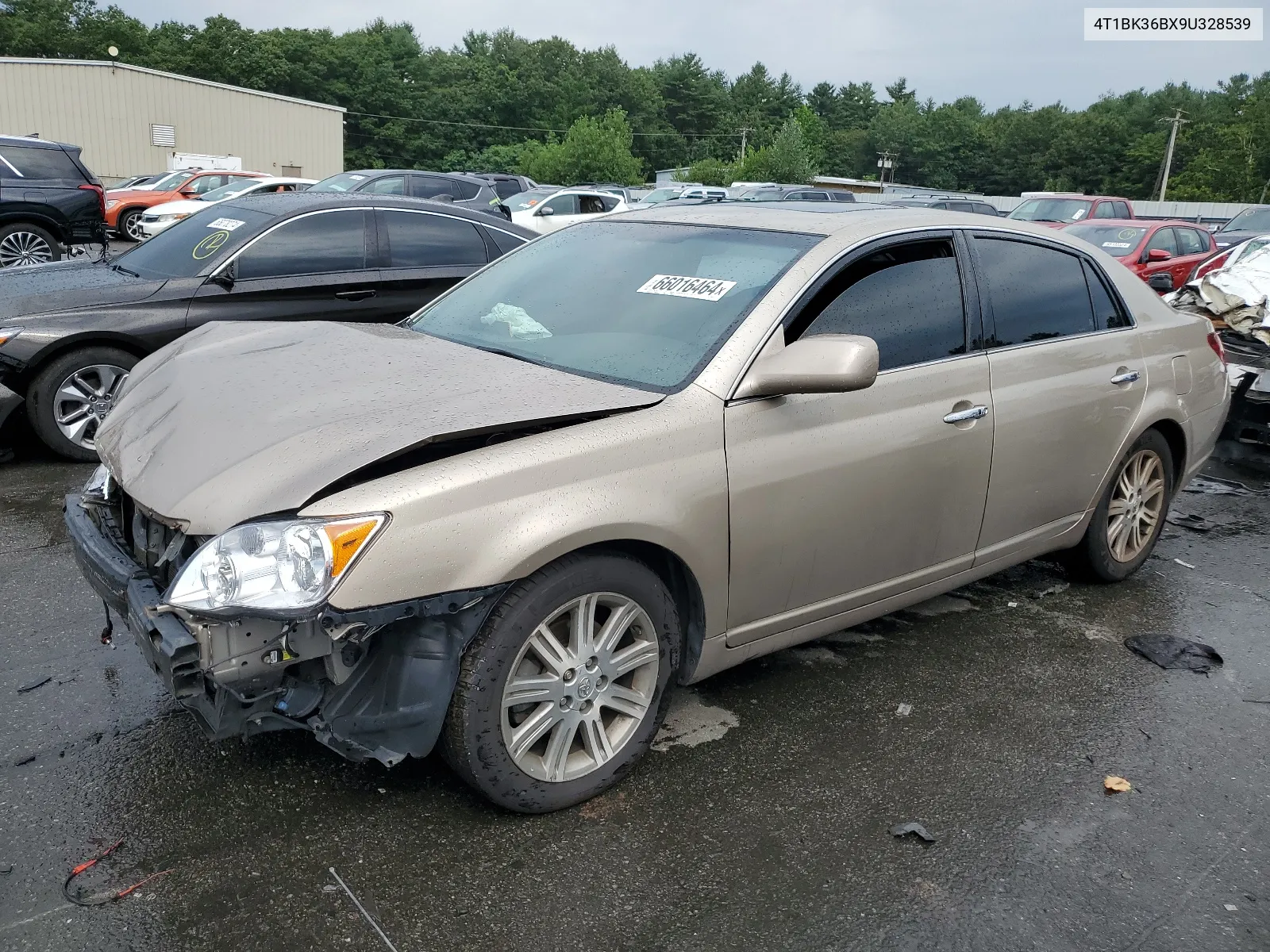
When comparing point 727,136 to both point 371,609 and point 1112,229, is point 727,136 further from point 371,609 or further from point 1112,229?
point 371,609

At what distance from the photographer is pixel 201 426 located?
2969mm

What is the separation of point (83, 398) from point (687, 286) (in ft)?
14.4

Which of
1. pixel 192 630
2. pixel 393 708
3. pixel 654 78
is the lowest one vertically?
pixel 393 708

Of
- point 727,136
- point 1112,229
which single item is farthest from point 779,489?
point 727,136

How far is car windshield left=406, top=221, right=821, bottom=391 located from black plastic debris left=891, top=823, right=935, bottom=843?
4.74 ft

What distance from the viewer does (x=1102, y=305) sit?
462 cm

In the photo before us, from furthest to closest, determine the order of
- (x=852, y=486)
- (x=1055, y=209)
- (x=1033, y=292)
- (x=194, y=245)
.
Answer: (x=1055, y=209) → (x=194, y=245) → (x=1033, y=292) → (x=852, y=486)

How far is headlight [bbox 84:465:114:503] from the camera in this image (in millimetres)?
3264

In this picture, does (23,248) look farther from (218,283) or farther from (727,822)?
(727,822)

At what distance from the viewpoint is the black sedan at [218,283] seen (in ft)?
20.2

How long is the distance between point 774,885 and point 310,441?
1674mm

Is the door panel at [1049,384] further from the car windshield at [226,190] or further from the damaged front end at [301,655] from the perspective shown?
the car windshield at [226,190]

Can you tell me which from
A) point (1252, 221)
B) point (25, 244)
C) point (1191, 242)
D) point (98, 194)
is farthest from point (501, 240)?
point (1252, 221)

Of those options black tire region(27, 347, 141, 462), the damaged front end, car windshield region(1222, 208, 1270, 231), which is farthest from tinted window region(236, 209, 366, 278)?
car windshield region(1222, 208, 1270, 231)
